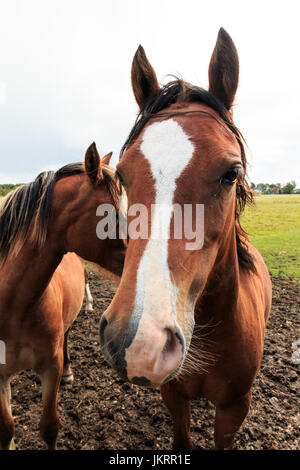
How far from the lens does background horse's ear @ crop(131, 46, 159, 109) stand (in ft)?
5.80

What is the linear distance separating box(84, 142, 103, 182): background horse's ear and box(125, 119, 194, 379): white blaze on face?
93cm

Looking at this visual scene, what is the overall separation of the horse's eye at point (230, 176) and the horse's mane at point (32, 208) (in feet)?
3.60

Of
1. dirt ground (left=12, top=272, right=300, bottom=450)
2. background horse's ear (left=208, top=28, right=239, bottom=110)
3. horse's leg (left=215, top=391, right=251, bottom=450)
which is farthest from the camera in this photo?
dirt ground (left=12, top=272, right=300, bottom=450)

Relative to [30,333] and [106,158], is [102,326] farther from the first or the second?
[106,158]

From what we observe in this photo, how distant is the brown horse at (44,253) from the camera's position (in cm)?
233

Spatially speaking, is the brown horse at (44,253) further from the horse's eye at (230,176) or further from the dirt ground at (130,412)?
the horse's eye at (230,176)

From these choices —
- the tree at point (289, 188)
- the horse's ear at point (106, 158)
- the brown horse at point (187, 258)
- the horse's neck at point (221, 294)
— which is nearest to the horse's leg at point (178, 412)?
the brown horse at point (187, 258)

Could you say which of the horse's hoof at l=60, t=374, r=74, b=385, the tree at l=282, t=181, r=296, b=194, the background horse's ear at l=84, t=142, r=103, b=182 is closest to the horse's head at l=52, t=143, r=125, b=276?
the background horse's ear at l=84, t=142, r=103, b=182

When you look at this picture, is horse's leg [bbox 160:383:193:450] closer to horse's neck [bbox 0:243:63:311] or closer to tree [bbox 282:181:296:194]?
horse's neck [bbox 0:243:63:311]

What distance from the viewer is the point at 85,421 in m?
3.20

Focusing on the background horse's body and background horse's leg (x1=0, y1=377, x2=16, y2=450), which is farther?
background horse's leg (x1=0, y1=377, x2=16, y2=450)

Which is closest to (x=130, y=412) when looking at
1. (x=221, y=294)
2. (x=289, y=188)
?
(x=221, y=294)

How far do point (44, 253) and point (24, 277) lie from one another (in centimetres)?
25

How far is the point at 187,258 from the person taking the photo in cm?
123
